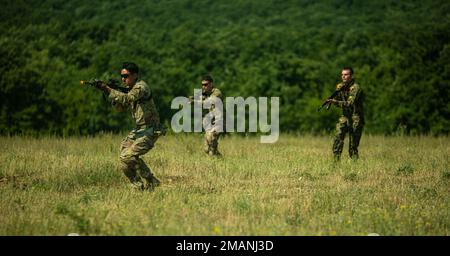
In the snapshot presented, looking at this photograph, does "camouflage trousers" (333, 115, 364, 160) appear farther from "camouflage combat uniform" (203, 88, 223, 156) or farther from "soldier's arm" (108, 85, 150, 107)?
"soldier's arm" (108, 85, 150, 107)

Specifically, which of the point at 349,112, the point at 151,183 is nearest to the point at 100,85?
the point at 151,183

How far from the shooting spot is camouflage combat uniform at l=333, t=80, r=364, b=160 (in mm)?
14041

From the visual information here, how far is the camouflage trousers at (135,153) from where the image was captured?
10.6 metres

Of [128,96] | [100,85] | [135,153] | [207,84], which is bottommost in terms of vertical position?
[135,153]

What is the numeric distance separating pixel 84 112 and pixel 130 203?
10.6m

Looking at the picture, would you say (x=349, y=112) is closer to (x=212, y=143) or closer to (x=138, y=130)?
(x=212, y=143)

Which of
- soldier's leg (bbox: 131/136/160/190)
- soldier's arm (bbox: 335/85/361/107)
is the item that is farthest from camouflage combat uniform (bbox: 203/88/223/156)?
soldier's leg (bbox: 131/136/160/190)

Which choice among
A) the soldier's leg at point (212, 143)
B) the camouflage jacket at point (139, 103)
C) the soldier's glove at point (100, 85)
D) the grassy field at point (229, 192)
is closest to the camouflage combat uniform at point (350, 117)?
the grassy field at point (229, 192)

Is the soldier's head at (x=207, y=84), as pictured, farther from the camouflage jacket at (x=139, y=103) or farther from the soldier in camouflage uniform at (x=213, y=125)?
the camouflage jacket at (x=139, y=103)

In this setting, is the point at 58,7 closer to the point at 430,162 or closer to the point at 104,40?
the point at 104,40

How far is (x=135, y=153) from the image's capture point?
10602 mm

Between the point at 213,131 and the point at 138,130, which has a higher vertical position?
the point at 138,130

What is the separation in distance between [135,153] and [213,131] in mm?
4511
